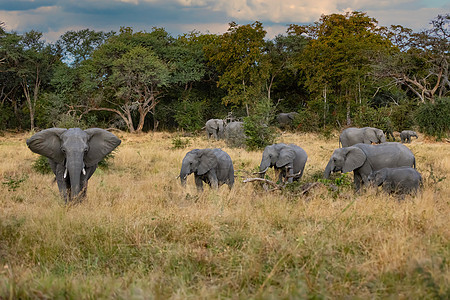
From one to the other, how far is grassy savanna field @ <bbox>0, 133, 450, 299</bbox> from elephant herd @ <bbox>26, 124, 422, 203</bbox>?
430 mm

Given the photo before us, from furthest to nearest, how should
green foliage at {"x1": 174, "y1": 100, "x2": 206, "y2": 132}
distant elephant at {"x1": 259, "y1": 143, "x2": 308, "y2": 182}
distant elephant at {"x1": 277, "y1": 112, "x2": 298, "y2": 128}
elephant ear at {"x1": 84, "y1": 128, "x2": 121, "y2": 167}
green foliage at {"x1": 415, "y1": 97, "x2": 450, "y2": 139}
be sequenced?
distant elephant at {"x1": 277, "y1": 112, "x2": 298, "y2": 128} < green foliage at {"x1": 174, "y1": 100, "x2": 206, "y2": 132} < green foliage at {"x1": 415, "y1": 97, "x2": 450, "y2": 139} < distant elephant at {"x1": 259, "y1": 143, "x2": 308, "y2": 182} < elephant ear at {"x1": 84, "y1": 128, "x2": 121, "y2": 167}

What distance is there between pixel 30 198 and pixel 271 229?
15.9ft

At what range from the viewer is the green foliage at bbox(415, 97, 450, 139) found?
18734 mm

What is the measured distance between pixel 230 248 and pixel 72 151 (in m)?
3.47

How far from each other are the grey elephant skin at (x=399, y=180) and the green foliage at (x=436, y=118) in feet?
44.3

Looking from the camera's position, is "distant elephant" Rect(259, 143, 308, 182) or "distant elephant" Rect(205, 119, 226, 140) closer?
"distant elephant" Rect(259, 143, 308, 182)

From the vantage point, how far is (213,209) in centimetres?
593

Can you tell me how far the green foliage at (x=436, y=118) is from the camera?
61.5ft

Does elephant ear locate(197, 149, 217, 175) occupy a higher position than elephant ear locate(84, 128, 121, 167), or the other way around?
elephant ear locate(84, 128, 121, 167)

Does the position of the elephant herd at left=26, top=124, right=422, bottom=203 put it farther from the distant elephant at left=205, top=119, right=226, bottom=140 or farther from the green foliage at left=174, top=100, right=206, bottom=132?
the green foliage at left=174, top=100, right=206, bottom=132

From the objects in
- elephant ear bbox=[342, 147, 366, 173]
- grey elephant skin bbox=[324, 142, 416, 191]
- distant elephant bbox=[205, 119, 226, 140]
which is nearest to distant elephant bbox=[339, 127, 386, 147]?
grey elephant skin bbox=[324, 142, 416, 191]

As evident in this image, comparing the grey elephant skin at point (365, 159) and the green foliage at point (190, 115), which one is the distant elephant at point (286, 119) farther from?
the grey elephant skin at point (365, 159)

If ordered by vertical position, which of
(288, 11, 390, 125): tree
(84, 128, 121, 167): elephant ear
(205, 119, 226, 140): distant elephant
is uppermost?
(288, 11, 390, 125): tree

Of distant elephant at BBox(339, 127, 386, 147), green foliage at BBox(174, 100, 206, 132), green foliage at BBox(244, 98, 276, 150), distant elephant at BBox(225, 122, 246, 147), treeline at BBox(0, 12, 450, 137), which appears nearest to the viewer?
green foliage at BBox(244, 98, 276, 150)
